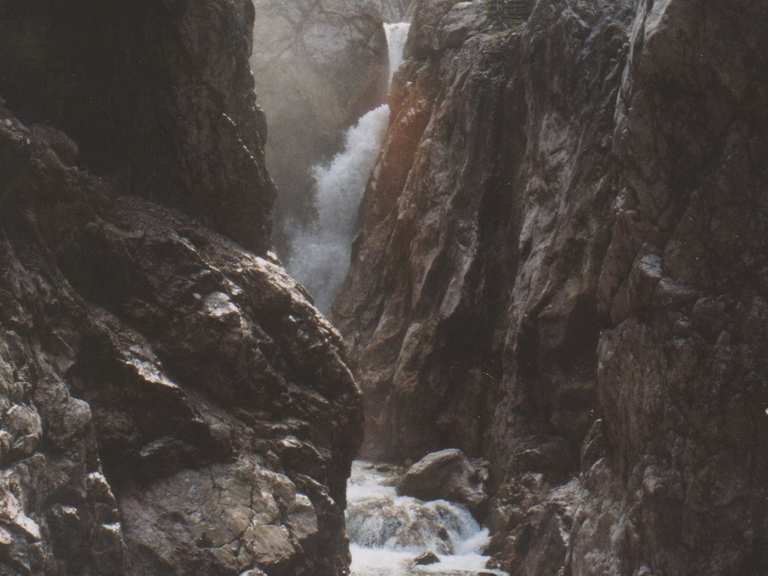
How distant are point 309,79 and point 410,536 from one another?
88.5 feet

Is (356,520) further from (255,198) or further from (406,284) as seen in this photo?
(406,284)

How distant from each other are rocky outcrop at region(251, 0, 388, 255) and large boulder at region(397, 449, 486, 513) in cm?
1773

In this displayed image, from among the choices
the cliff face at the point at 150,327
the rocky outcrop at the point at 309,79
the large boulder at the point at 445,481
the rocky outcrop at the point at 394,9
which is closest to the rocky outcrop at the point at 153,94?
the cliff face at the point at 150,327

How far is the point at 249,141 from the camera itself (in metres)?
18.1

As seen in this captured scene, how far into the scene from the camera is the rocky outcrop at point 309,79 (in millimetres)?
39688

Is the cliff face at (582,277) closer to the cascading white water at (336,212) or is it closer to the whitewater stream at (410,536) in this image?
the whitewater stream at (410,536)

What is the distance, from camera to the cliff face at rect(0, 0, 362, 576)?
427 inches

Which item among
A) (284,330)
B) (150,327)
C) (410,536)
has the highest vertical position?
(284,330)

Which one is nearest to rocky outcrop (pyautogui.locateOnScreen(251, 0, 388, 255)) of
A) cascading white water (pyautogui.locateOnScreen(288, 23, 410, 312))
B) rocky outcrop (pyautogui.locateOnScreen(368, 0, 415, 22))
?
cascading white water (pyautogui.locateOnScreen(288, 23, 410, 312))

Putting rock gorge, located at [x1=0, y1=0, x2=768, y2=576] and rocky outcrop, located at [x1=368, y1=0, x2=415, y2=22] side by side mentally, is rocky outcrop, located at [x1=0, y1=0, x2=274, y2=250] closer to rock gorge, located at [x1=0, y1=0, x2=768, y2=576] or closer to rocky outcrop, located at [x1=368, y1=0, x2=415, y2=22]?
rock gorge, located at [x1=0, y1=0, x2=768, y2=576]

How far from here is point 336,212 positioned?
38.2 meters

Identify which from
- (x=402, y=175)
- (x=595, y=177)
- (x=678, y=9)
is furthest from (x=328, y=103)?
(x=678, y=9)

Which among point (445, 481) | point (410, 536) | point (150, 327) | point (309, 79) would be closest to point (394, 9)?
point (309, 79)

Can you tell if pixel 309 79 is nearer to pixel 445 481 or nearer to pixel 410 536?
pixel 445 481
